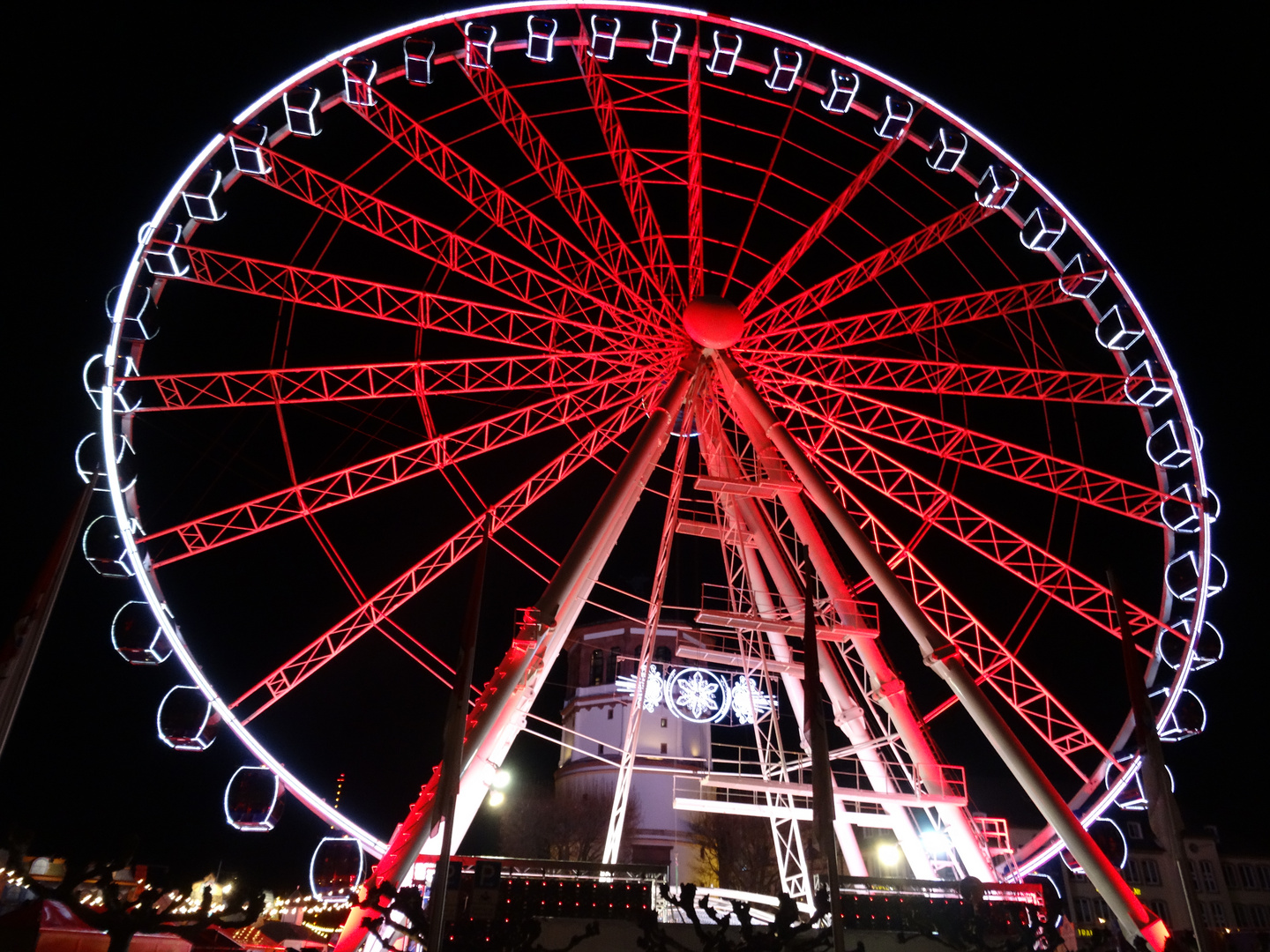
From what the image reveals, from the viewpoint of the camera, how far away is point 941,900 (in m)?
13.7

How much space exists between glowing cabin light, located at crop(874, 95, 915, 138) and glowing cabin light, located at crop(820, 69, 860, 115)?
0.76 m

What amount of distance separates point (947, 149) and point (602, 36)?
288 inches

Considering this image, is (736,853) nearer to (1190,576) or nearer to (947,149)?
(1190,576)

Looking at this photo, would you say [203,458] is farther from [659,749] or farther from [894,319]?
[659,749]

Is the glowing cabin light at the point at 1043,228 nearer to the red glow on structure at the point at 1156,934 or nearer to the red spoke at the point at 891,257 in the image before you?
the red spoke at the point at 891,257

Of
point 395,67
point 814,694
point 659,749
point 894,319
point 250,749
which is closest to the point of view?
point 814,694

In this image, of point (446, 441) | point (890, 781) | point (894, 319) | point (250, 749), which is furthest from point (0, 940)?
point (894, 319)

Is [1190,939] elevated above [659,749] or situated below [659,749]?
below

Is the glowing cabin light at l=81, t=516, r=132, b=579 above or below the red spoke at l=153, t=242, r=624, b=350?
below

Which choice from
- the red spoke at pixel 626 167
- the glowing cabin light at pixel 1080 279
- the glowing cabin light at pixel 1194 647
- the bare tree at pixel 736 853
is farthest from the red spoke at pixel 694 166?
the bare tree at pixel 736 853

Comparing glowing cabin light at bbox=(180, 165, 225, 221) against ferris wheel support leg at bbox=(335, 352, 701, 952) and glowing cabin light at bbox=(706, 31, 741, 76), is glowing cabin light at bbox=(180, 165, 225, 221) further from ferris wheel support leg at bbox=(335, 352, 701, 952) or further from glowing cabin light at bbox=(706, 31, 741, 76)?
glowing cabin light at bbox=(706, 31, 741, 76)

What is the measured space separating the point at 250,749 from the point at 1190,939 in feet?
49.1

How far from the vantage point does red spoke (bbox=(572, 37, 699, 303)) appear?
18266 mm

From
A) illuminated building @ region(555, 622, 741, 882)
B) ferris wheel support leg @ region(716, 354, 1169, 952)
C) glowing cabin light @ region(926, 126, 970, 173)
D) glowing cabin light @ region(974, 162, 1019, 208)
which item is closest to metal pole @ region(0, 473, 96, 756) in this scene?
ferris wheel support leg @ region(716, 354, 1169, 952)
